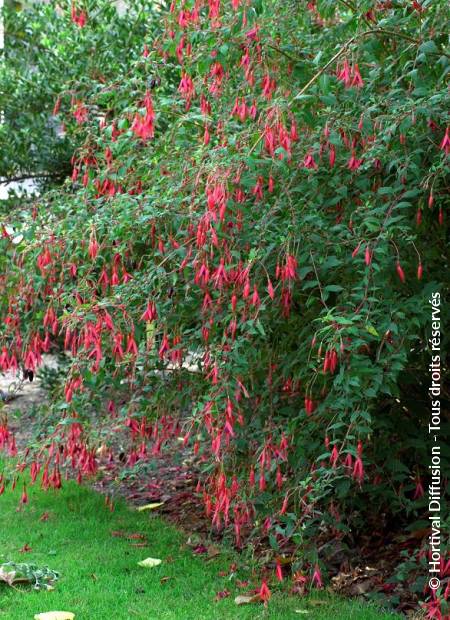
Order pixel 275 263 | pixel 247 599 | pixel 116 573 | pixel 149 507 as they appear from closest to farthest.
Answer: pixel 275 263 < pixel 247 599 < pixel 116 573 < pixel 149 507

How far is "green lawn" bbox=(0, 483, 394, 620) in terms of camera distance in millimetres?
3943

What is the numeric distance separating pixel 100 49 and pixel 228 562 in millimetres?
4116

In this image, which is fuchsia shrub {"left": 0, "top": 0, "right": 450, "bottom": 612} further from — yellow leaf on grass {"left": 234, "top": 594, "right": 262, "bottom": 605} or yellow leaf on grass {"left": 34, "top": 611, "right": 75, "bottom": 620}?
yellow leaf on grass {"left": 34, "top": 611, "right": 75, "bottom": 620}

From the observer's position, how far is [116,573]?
4.44 metres

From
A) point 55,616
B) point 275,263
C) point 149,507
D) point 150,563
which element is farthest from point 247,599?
point 149,507

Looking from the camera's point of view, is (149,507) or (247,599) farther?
(149,507)

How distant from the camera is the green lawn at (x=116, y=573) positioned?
3.94m

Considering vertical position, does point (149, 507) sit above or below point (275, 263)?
below

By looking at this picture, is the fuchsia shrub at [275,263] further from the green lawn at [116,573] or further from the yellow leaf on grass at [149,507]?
the yellow leaf on grass at [149,507]

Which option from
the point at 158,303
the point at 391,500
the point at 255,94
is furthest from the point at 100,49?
the point at 391,500

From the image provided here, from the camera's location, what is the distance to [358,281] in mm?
3652

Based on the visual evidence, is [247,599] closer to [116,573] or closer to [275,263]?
[116,573]
